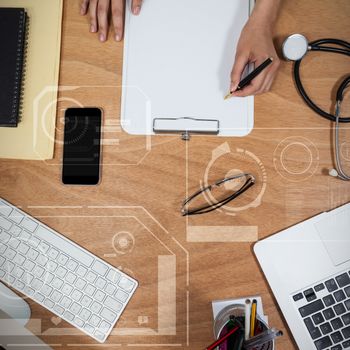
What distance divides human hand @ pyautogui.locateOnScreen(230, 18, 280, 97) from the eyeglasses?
5.9 inches

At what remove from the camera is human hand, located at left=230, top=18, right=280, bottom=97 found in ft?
2.36

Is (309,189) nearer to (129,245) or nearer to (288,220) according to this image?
(288,220)

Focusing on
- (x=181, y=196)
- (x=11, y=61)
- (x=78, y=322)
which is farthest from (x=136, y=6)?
(x=78, y=322)

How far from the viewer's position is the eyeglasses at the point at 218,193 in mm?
725

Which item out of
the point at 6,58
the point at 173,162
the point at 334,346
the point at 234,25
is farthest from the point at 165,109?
the point at 334,346

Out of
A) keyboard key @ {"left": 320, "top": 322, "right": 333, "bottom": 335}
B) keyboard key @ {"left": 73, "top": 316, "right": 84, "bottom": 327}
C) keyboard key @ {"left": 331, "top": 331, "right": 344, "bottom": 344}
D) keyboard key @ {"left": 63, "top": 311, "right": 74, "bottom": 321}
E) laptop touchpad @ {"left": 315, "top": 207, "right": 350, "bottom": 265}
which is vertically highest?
laptop touchpad @ {"left": 315, "top": 207, "right": 350, "bottom": 265}

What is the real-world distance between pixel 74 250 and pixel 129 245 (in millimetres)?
95

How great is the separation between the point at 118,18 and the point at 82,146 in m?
0.24

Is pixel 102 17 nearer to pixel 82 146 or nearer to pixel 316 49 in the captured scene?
pixel 82 146

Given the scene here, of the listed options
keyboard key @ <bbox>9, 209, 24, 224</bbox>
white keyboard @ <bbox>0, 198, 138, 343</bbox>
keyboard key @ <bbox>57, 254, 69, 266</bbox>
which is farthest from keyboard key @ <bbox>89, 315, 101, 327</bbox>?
keyboard key @ <bbox>9, 209, 24, 224</bbox>

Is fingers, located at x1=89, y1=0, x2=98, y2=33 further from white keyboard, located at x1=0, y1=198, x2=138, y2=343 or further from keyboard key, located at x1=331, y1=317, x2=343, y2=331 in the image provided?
keyboard key, located at x1=331, y1=317, x2=343, y2=331

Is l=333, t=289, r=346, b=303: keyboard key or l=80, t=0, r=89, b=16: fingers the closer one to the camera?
l=333, t=289, r=346, b=303: keyboard key

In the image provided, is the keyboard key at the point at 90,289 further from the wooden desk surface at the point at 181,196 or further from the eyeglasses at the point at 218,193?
the eyeglasses at the point at 218,193

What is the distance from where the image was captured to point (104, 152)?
0.74 metres
